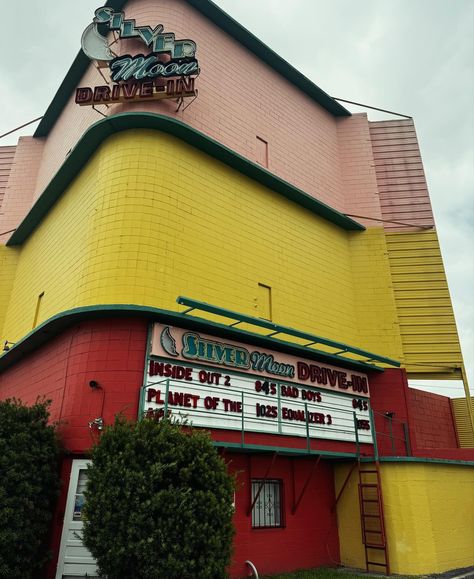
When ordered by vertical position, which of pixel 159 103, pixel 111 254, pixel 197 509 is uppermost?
pixel 159 103

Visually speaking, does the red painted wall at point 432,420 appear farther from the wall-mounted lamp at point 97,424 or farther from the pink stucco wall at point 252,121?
the wall-mounted lamp at point 97,424

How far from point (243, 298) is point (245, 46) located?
38.5ft

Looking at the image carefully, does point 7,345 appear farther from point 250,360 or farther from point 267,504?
point 267,504

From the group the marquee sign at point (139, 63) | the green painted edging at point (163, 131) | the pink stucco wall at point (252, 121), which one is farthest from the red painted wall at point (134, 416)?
the pink stucco wall at point (252, 121)

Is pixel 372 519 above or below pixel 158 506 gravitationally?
below

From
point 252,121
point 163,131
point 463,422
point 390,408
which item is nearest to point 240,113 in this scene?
point 252,121

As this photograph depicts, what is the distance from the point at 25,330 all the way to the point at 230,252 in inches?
328

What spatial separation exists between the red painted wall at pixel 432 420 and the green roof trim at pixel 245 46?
14096mm

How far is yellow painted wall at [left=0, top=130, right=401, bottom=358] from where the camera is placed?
12711 mm

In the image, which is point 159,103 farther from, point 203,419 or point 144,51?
point 203,419

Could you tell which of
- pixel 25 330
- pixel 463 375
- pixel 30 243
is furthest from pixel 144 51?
pixel 463 375

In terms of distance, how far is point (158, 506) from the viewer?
7.95 meters

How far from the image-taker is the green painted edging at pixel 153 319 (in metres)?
11.4

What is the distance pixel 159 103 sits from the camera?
15.3 metres
